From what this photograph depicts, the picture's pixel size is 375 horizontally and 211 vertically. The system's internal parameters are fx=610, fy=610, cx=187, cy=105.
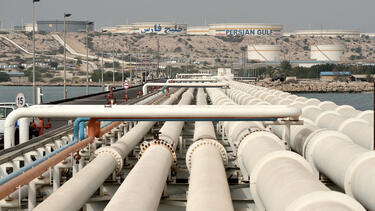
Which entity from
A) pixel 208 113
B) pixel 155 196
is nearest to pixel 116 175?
pixel 208 113

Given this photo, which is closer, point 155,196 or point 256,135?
point 155,196

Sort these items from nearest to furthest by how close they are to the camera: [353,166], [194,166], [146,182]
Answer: [146,182]
[353,166]
[194,166]

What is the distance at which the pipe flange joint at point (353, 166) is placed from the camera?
38.3ft

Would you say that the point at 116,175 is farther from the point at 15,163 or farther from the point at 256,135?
the point at 256,135

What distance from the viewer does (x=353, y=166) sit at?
11945 mm

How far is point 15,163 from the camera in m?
15.8

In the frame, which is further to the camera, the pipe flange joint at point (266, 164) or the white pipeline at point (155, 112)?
the white pipeline at point (155, 112)

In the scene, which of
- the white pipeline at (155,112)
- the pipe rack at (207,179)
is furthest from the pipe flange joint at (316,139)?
the pipe rack at (207,179)

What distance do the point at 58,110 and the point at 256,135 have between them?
17.7 ft

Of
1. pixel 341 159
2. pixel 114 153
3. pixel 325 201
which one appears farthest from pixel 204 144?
pixel 325 201

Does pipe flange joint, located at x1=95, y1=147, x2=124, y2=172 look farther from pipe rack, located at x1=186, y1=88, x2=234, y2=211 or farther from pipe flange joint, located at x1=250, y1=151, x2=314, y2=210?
pipe flange joint, located at x1=250, y1=151, x2=314, y2=210

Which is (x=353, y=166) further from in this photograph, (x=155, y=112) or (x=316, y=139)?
(x=155, y=112)

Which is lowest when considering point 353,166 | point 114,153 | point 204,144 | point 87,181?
point 87,181

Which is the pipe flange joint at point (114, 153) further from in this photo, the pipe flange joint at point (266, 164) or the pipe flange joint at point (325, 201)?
the pipe flange joint at point (325, 201)
